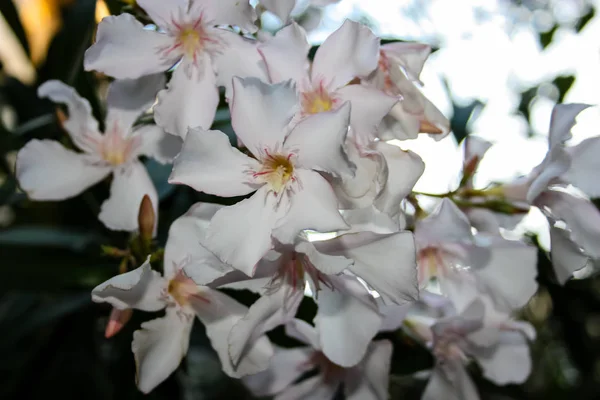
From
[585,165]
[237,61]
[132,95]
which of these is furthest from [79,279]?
[585,165]

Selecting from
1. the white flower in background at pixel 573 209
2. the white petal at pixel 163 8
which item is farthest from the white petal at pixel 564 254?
the white petal at pixel 163 8

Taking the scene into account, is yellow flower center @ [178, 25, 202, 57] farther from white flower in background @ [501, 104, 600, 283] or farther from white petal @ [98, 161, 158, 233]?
white flower in background @ [501, 104, 600, 283]

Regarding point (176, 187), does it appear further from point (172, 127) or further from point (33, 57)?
point (33, 57)

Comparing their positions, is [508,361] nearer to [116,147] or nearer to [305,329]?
[305,329]

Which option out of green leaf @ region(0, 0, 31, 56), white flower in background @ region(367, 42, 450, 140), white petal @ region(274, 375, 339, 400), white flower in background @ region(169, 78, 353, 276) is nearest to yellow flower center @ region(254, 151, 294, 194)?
white flower in background @ region(169, 78, 353, 276)

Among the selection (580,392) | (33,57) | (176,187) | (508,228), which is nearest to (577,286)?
(580,392)

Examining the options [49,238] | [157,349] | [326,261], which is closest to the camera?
[326,261]

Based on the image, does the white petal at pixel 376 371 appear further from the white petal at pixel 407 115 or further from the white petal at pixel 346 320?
the white petal at pixel 407 115
